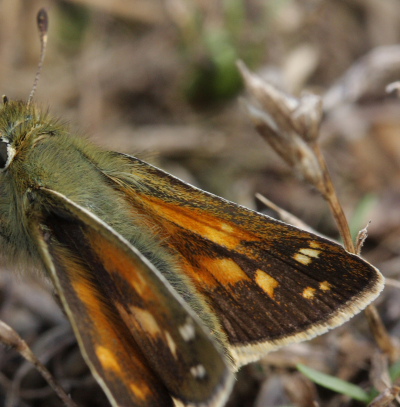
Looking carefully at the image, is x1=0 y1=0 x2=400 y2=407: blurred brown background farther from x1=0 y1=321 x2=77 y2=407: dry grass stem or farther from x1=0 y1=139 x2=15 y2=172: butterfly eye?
x1=0 y1=139 x2=15 y2=172: butterfly eye

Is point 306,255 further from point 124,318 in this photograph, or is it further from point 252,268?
point 124,318

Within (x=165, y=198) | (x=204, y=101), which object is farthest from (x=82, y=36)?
(x=165, y=198)

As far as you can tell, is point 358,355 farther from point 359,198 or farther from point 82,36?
point 82,36

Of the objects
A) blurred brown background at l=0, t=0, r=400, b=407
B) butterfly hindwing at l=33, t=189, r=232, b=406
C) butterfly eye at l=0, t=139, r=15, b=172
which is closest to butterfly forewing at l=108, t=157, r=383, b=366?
butterfly hindwing at l=33, t=189, r=232, b=406

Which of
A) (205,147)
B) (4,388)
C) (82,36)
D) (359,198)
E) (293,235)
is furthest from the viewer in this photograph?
(82,36)

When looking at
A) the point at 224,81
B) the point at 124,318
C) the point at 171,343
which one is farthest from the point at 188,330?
the point at 224,81

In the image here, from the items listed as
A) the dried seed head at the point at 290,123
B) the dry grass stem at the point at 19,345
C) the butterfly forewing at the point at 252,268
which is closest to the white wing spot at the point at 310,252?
the butterfly forewing at the point at 252,268
